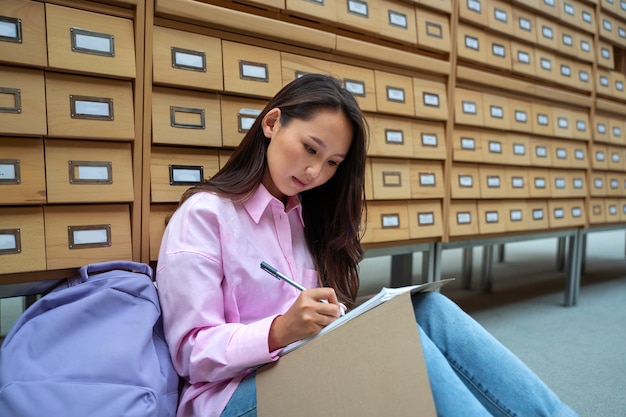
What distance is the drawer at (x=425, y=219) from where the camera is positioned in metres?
2.00

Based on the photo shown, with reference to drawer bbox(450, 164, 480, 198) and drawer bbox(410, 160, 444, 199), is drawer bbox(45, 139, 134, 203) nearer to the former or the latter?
drawer bbox(410, 160, 444, 199)

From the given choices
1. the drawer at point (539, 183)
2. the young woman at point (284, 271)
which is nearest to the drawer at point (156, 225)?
the young woman at point (284, 271)

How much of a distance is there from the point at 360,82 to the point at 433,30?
49cm

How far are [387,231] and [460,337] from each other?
0.91 metres

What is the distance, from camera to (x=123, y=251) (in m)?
1.32

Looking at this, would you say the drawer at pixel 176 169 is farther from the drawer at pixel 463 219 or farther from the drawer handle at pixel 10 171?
the drawer at pixel 463 219

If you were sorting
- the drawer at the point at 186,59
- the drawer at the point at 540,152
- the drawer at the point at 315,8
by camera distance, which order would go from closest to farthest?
the drawer at the point at 186,59
the drawer at the point at 315,8
the drawer at the point at 540,152

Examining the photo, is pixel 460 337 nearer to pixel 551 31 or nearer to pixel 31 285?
pixel 31 285

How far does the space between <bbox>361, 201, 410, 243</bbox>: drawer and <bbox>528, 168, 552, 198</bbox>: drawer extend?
0.92 meters

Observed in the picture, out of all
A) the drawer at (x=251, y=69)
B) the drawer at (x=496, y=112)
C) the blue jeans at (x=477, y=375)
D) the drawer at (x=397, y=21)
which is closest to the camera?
the blue jeans at (x=477, y=375)

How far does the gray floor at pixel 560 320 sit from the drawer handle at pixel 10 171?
186cm

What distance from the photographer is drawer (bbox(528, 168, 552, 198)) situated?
98.9 inches

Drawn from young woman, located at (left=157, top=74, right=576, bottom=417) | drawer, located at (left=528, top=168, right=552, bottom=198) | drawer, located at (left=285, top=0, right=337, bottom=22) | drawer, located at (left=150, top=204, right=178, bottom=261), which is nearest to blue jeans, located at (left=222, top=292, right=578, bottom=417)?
young woman, located at (left=157, top=74, right=576, bottom=417)

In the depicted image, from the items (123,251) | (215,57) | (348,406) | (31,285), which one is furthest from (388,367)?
(215,57)
